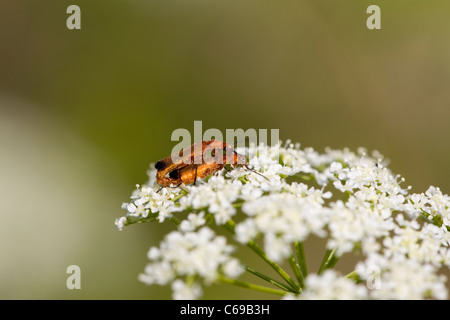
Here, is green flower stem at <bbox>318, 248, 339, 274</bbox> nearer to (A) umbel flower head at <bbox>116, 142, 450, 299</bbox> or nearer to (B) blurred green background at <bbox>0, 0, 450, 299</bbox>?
(A) umbel flower head at <bbox>116, 142, 450, 299</bbox>

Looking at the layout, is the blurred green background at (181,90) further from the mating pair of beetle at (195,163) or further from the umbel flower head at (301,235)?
the umbel flower head at (301,235)

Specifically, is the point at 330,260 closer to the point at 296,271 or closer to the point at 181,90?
the point at 296,271

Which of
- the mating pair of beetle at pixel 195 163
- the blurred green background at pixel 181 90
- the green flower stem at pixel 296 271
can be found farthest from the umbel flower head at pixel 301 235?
the blurred green background at pixel 181 90


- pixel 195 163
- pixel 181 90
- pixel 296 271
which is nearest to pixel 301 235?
pixel 296 271

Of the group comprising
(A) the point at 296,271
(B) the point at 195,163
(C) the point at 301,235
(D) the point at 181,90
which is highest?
(D) the point at 181,90
